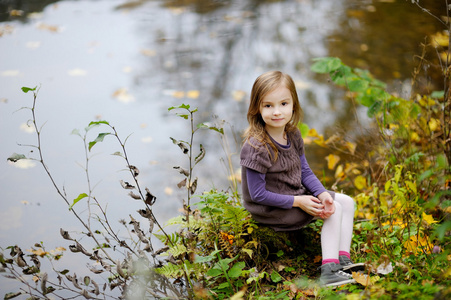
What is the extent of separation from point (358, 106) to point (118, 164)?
2513mm

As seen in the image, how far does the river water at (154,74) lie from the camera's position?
3891 mm

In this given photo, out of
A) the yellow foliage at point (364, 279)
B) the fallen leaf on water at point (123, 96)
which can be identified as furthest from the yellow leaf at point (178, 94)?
the yellow foliage at point (364, 279)

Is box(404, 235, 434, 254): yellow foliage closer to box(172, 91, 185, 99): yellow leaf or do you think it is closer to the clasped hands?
the clasped hands

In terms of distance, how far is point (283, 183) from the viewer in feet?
8.84

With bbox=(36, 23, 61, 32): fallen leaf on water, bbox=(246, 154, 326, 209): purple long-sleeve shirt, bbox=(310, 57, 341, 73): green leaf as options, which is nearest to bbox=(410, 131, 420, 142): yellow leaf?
bbox=(310, 57, 341, 73): green leaf

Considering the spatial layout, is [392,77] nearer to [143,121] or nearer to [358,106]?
[358,106]

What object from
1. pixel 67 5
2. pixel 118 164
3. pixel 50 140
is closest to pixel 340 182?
pixel 118 164

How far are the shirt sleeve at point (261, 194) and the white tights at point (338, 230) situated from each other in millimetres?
260

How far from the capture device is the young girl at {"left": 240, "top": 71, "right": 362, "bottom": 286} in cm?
257

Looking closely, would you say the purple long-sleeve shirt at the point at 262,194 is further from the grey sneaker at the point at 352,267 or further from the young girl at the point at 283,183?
the grey sneaker at the point at 352,267

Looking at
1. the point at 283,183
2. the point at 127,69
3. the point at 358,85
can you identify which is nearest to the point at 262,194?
the point at 283,183

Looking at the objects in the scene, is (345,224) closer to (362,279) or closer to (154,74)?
(362,279)

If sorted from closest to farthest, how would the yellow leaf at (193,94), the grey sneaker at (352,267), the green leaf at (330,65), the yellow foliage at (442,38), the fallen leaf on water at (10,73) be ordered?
the grey sneaker at (352,267), the green leaf at (330,65), the yellow leaf at (193,94), the fallen leaf on water at (10,73), the yellow foliage at (442,38)

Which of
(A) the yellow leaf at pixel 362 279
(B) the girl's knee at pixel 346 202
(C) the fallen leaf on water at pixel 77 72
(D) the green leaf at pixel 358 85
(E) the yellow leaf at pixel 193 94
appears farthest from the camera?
(C) the fallen leaf on water at pixel 77 72
